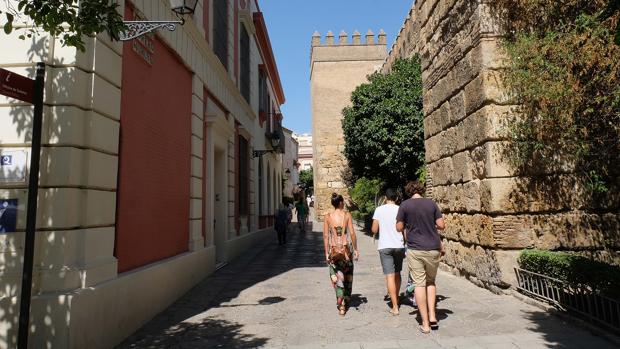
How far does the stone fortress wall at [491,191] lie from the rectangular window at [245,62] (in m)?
7.28

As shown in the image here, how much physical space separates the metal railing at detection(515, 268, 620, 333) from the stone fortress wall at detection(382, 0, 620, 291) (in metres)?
0.38

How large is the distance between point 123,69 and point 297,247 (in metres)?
9.64

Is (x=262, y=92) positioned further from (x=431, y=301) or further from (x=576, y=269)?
(x=576, y=269)

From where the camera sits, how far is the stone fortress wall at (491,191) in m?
6.02

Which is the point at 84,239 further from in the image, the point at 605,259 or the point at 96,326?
the point at 605,259

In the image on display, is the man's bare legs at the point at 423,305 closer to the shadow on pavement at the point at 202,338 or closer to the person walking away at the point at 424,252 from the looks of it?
the person walking away at the point at 424,252

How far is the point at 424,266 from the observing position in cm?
460

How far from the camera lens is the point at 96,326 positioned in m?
3.98

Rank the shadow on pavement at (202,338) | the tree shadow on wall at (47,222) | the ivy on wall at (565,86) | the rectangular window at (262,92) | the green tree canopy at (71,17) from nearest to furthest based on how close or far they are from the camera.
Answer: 1. the green tree canopy at (71,17)
2. the tree shadow on wall at (47,222)
3. the shadow on pavement at (202,338)
4. the ivy on wall at (565,86)
5. the rectangular window at (262,92)

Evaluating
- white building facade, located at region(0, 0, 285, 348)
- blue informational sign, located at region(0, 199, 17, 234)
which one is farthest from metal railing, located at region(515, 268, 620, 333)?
blue informational sign, located at region(0, 199, 17, 234)

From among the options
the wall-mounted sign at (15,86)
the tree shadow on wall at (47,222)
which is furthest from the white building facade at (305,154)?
the wall-mounted sign at (15,86)

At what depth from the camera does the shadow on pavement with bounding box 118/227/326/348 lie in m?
4.42

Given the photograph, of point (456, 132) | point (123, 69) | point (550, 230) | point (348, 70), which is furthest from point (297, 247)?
point (348, 70)

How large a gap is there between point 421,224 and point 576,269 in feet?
5.68
